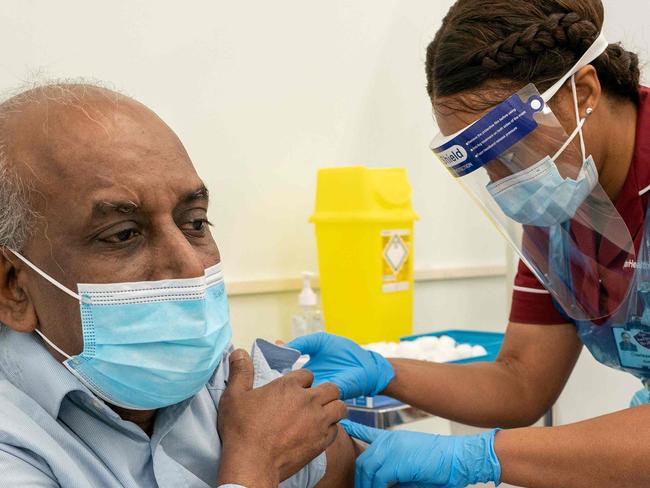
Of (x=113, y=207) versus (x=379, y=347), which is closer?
(x=113, y=207)

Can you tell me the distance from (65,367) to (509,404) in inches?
43.1

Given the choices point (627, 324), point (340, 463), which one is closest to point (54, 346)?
point (340, 463)

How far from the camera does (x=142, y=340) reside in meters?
1.06

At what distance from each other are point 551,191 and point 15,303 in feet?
3.15

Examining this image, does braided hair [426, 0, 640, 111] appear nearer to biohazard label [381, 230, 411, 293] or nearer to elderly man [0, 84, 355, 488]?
elderly man [0, 84, 355, 488]

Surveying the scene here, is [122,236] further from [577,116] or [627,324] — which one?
[627,324]

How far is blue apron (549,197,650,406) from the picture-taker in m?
1.45

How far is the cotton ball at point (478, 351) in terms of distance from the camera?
2.10 meters

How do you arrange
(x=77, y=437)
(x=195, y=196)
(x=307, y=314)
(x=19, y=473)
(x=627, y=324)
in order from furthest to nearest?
(x=307, y=314) < (x=627, y=324) < (x=195, y=196) < (x=77, y=437) < (x=19, y=473)

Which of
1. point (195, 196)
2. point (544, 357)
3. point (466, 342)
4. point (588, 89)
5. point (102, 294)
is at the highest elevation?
point (588, 89)

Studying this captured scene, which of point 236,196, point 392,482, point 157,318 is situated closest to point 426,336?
point 236,196

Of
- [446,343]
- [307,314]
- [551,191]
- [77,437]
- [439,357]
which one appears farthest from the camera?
[307,314]

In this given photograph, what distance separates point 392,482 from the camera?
1.39 meters

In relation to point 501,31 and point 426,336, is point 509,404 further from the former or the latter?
point 501,31
